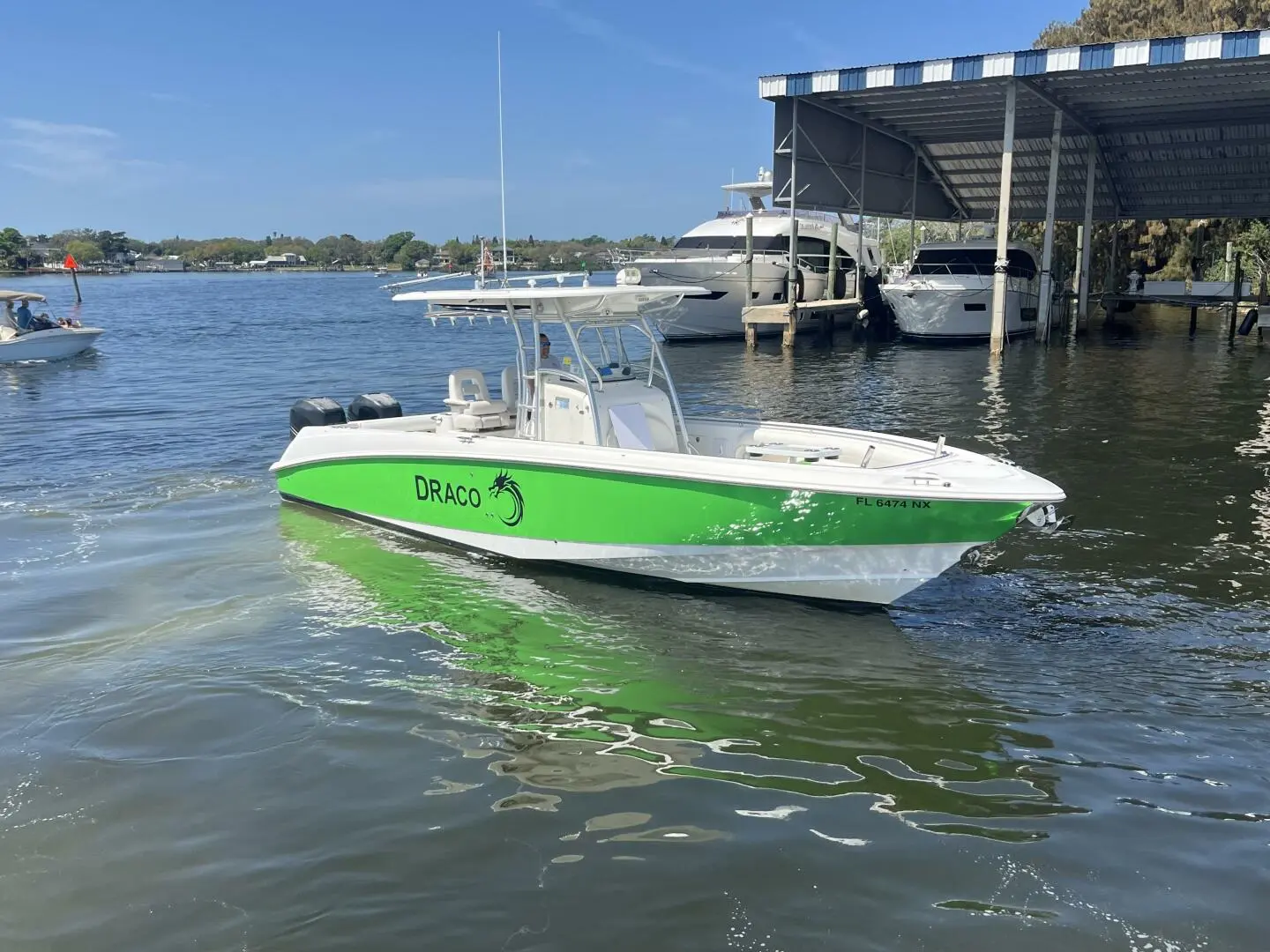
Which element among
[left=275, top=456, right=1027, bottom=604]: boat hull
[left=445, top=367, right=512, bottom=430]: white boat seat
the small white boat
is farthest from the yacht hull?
[left=275, top=456, right=1027, bottom=604]: boat hull

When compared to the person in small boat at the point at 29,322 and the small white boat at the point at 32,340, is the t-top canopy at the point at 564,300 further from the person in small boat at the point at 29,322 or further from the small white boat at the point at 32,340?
the person in small boat at the point at 29,322

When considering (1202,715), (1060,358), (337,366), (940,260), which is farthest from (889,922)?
(940,260)

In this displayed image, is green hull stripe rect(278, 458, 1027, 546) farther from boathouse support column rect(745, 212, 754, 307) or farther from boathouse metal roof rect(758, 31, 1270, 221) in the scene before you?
boathouse support column rect(745, 212, 754, 307)

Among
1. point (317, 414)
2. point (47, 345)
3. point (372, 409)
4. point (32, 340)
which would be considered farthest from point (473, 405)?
point (47, 345)

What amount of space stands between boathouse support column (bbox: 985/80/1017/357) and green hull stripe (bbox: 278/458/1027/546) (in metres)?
17.5

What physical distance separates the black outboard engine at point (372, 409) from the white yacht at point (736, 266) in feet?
65.2

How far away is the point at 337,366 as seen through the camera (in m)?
27.4

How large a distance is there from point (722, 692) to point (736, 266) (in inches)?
1085

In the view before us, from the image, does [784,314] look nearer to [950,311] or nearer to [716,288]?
[716,288]

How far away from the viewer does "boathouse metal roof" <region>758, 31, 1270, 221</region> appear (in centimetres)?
2097

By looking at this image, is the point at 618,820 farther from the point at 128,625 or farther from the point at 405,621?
the point at 128,625

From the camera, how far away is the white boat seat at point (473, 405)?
32.4 ft

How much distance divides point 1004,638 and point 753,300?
1043 inches

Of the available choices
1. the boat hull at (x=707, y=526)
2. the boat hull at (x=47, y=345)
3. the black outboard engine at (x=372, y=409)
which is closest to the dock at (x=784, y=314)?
the black outboard engine at (x=372, y=409)
